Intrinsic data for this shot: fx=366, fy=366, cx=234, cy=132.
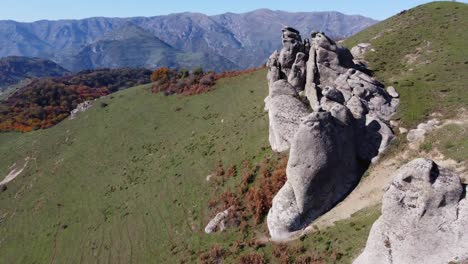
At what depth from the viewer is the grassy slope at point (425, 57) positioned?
141ft

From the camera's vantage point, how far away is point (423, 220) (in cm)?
2261

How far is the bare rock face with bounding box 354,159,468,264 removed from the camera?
21.5 m

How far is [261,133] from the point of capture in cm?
5428

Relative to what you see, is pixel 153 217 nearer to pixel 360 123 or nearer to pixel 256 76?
pixel 360 123

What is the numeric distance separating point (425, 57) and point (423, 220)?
40868mm

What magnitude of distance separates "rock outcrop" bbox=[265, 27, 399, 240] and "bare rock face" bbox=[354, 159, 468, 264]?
402 inches

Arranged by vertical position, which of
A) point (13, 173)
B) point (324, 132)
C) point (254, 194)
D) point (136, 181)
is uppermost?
point (324, 132)

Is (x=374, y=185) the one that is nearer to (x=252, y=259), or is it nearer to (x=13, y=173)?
(x=252, y=259)

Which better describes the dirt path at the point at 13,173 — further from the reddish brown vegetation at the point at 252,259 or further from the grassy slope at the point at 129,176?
the reddish brown vegetation at the point at 252,259

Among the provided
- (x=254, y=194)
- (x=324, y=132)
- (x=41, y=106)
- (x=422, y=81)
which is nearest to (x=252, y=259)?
(x=254, y=194)

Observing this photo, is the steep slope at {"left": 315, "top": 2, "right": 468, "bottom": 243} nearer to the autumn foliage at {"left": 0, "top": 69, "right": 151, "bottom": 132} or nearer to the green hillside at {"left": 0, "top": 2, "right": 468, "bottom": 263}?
the green hillside at {"left": 0, "top": 2, "right": 468, "bottom": 263}

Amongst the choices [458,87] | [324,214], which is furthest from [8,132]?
[458,87]

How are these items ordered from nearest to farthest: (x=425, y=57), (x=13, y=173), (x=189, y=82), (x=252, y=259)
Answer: (x=252, y=259)
(x=425, y=57)
(x=13, y=173)
(x=189, y=82)

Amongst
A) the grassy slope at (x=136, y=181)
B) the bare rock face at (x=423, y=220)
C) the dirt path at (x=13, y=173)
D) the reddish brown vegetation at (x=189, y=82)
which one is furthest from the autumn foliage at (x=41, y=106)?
the bare rock face at (x=423, y=220)
